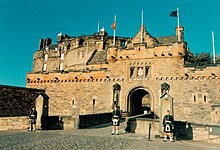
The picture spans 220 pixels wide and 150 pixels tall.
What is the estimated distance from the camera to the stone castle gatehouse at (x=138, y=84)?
1900 cm

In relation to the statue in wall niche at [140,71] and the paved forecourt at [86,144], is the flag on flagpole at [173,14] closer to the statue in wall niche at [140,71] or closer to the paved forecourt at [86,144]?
the statue in wall niche at [140,71]

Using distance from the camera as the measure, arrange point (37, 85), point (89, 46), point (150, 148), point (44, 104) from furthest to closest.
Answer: point (89, 46), point (37, 85), point (44, 104), point (150, 148)

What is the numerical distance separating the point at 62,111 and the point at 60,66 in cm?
2598

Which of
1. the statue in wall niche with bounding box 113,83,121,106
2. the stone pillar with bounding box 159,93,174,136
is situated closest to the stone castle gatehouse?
the statue in wall niche with bounding box 113,83,121,106

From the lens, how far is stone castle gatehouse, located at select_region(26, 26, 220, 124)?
19.0 metres

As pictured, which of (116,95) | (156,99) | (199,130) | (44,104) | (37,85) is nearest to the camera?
(199,130)

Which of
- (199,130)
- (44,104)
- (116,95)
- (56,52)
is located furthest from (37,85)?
(56,52)

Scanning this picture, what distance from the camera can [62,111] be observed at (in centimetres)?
2500

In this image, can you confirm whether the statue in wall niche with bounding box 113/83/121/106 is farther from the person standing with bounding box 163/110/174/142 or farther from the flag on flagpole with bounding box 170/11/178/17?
the person standing with bounding box 163/110/174/142

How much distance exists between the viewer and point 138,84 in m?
21.8

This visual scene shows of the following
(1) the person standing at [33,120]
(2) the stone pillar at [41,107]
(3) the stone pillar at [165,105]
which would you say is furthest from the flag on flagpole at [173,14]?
(1) the person standing at [33,120]

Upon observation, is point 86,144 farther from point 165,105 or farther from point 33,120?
point 165,105

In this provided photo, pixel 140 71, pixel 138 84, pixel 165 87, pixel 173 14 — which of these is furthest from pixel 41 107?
pixel 173 14

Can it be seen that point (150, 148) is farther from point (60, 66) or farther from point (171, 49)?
point (60, 66)
